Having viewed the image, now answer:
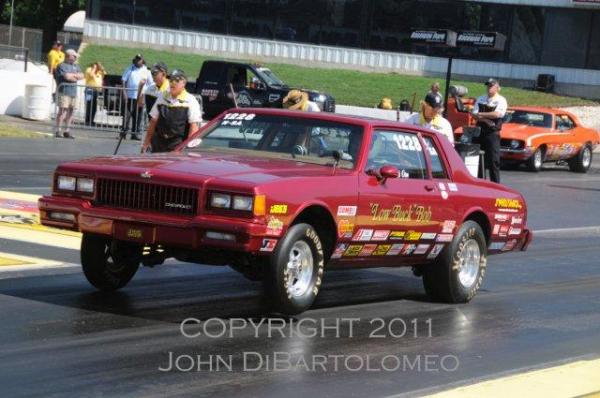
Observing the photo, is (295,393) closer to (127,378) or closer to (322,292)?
(127,378)

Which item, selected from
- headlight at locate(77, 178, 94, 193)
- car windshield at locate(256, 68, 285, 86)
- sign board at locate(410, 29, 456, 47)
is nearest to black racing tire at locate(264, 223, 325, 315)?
headlight at locate(77, 178, 94, 193)

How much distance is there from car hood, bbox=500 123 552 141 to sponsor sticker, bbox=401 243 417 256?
18.5 meters

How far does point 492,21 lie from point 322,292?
46961mm

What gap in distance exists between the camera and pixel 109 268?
383 inches

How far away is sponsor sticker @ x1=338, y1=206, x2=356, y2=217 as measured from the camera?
9242 mm

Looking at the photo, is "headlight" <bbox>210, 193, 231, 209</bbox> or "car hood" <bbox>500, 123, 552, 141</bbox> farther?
"car hood" <bbox>500, 123, 552, 141</bbox>

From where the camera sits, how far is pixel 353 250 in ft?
31.3

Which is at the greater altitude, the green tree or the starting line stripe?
the green tree

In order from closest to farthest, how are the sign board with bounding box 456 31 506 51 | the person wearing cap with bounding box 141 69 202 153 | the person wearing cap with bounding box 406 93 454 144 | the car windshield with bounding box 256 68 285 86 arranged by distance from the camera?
the person wearing cap with bounding box 141 69 202 153
the person wearing cap with bounding box 406 93 454 144
the sign board with bounding box 456 31 506 51
the car windshield with bounding box 256 68 285 86

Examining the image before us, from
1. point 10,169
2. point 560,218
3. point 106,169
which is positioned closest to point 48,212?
point 106,169

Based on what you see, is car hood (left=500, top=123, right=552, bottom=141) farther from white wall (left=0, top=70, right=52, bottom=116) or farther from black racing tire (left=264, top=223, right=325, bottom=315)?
black racing tire (left=264, top=223, right=325, bottom=315)

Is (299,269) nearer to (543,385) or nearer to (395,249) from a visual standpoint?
(395,249)

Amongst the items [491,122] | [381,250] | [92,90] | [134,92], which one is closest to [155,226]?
[381,250]

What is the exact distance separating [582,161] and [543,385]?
24.0 metres
